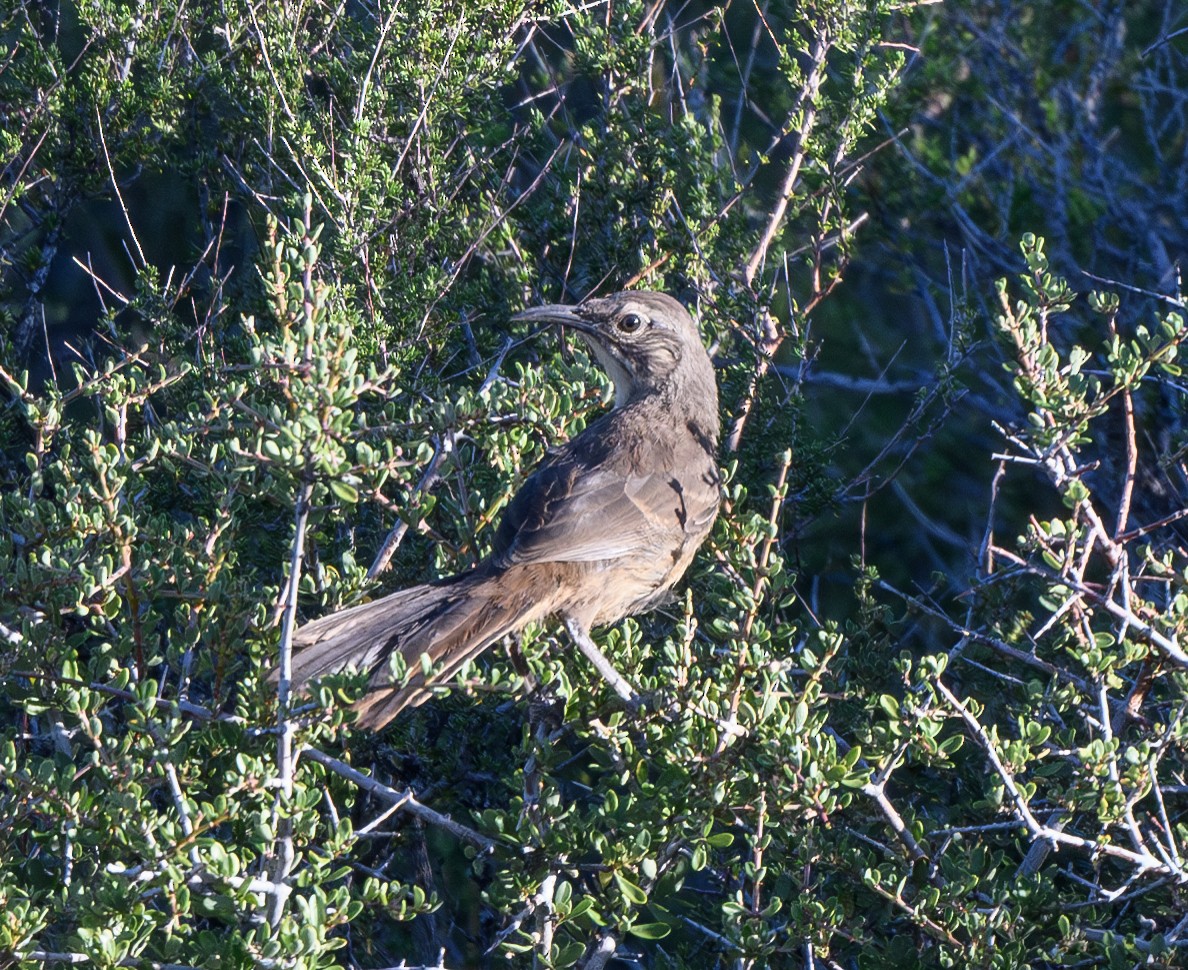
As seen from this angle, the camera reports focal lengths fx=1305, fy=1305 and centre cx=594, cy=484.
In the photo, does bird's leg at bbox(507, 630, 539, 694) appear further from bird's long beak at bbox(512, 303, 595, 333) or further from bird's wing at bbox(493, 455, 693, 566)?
bird's long beak at bbox(512, 303, 595, 333)

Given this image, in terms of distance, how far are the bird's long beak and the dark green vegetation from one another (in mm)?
171

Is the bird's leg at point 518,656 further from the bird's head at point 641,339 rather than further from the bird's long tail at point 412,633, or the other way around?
the bird's head at point 641,339

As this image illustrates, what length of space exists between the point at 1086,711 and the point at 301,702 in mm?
2065

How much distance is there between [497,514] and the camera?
4453mm

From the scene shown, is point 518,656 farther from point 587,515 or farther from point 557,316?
point 557,316

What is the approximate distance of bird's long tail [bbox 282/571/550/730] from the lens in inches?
140

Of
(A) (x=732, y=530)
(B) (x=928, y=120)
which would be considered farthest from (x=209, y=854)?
(B) (x=928, y=120)

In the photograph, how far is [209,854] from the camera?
297 cm

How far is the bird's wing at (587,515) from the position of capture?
4.33 meters

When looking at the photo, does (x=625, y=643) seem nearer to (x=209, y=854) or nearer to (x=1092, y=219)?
(x=209, y=854)

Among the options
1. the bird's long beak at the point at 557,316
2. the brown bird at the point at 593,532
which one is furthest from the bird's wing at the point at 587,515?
the bird's long beak at the point at 557,316

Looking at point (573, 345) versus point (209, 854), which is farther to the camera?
point (573, 345)

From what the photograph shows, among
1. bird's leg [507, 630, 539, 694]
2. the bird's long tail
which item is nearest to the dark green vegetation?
bird's leg [507, 630, 539, 694]

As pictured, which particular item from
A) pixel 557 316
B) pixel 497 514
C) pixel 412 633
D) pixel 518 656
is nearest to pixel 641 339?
pixel 557 316
